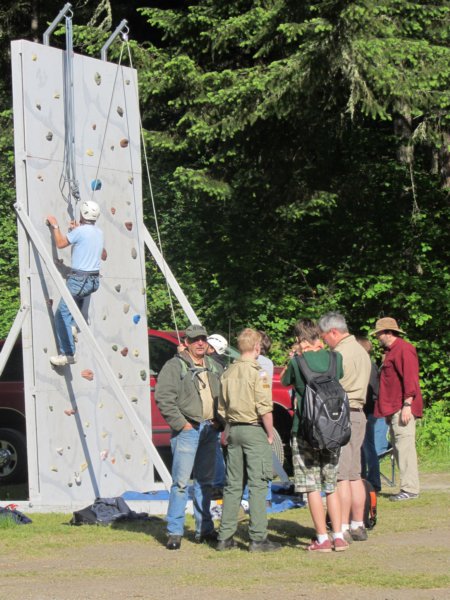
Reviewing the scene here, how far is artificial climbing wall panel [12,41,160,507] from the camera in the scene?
11023 mm

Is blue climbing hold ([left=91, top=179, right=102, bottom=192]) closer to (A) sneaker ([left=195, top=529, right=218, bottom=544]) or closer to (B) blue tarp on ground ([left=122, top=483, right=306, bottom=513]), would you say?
(B) blue tarp on ground ([left=122, top=483, right=306, bottom=513])

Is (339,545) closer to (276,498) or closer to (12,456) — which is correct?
(276,498)

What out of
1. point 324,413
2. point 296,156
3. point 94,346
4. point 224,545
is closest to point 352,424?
point 324,413

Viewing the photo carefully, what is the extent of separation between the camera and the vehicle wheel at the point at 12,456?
1347cm

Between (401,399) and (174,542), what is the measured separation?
3.35 meters

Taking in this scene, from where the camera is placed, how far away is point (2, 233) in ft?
79.7

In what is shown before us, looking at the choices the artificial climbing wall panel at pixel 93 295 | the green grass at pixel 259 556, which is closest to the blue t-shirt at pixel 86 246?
the artificial climbing wall panel at pixel 93 295

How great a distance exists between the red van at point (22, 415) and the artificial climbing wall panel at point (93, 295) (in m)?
1.23

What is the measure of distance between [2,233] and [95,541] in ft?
52.2

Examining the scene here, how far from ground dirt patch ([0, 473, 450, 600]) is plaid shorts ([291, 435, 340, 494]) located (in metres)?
0.50

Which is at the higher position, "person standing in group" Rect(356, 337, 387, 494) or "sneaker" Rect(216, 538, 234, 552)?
"person standing in group" Rect(356, 337, 387, 494)

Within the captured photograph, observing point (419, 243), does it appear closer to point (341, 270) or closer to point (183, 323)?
point (341, 270)

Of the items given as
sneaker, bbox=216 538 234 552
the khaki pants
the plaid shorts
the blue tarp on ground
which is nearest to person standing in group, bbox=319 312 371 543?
the plaid shorts

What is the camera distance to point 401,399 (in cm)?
1114
